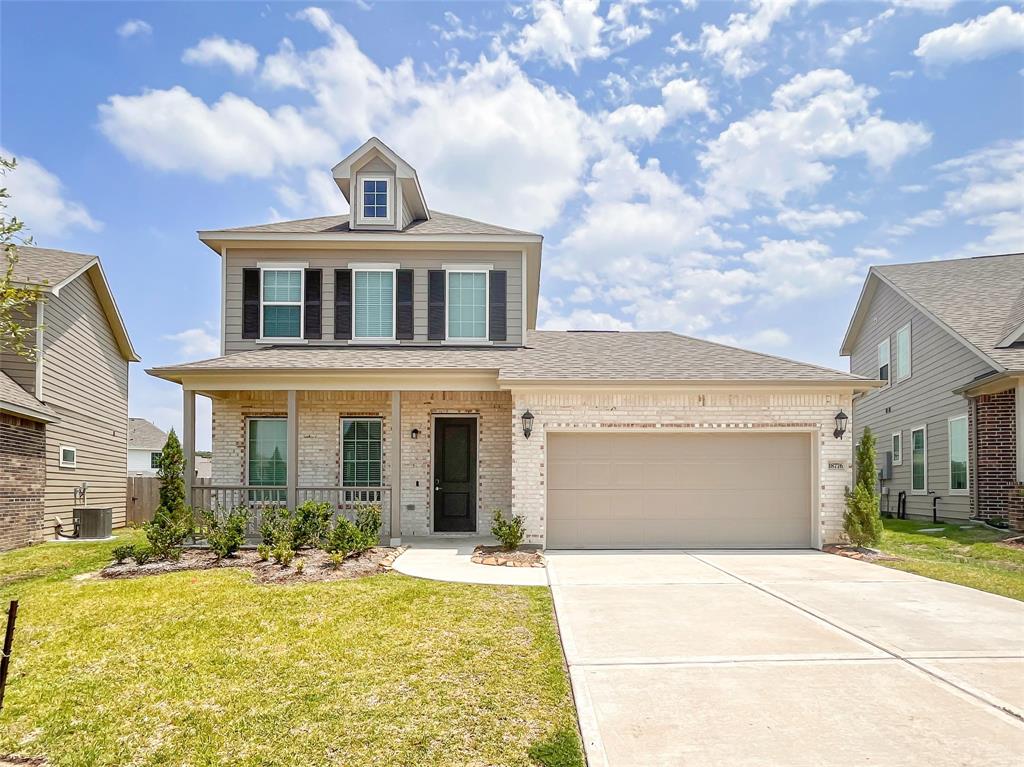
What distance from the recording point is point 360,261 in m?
14.2

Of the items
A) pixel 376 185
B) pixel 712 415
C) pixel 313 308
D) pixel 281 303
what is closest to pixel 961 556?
pixel 712 415

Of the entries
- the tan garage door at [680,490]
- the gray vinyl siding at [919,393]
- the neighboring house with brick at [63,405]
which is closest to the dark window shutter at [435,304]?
the tan garage door at [680,490]

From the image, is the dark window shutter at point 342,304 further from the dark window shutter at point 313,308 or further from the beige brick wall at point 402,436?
the beige brick wall at point 402,436

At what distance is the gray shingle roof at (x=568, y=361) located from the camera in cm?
1162

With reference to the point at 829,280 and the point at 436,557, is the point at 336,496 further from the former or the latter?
the point at 829,280

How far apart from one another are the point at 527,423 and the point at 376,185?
21.6ft

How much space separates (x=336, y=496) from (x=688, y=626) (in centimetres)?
800

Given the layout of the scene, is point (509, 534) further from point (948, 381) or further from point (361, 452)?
point (948, 381)

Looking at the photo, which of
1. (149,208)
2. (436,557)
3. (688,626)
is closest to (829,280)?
(436,557)

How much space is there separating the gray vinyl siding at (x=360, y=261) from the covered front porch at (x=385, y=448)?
1.41m

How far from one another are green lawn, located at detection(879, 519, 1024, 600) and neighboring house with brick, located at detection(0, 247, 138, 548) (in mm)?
14247

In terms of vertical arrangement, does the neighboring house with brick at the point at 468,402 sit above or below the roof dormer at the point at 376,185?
below

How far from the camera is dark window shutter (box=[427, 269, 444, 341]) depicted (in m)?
14.0

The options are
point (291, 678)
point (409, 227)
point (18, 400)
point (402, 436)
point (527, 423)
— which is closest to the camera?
point (291, 678)
